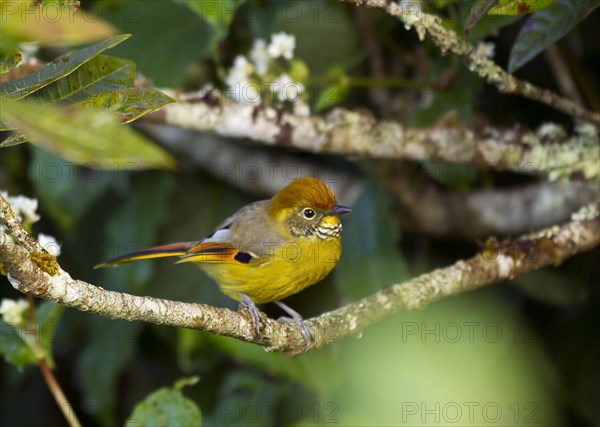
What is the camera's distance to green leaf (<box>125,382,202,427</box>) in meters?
2.56

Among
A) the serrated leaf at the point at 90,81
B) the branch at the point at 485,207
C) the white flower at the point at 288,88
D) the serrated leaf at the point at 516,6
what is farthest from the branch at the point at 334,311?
the white flower at the point at 288,88

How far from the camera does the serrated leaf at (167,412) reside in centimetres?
256

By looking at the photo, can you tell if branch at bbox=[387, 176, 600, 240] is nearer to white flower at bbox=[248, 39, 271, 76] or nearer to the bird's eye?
the bird's eye

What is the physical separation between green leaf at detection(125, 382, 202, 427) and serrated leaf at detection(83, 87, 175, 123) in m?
1.13

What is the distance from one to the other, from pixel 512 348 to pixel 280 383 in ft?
3.79

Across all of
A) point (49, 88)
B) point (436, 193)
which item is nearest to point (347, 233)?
point (436, 193)

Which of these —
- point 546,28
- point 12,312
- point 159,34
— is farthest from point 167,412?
point 159,34

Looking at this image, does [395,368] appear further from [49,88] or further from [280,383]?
[49,88]

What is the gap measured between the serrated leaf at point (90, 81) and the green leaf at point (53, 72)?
0.40 ft

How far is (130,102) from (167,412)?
1190 mm

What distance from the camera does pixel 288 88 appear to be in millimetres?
3438


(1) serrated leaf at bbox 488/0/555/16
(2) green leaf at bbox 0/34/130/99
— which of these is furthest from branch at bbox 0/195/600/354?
(1) serrated leaf at bbox 488/0/555/16

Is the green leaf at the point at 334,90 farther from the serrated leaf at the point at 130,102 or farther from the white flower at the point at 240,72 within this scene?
the serrated leaf at the point at 130,102

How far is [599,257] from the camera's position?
4.17 m
